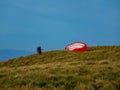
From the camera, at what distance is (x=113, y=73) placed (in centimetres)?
2442

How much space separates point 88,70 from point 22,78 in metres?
5.51

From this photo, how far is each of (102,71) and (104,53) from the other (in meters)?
17.4

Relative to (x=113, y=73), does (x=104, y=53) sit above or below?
above

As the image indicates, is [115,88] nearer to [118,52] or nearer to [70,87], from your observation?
[70,87]

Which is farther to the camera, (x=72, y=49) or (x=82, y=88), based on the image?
(x=72, y=49)

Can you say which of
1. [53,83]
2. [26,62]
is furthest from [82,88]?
[26,62]

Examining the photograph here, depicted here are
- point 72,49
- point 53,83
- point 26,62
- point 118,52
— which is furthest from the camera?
point 72,49

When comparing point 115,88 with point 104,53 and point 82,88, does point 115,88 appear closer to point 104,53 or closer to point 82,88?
point 82,88

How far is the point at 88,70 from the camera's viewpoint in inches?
1000

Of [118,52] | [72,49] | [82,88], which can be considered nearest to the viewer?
[82,88]

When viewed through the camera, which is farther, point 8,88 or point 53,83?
point 53,83

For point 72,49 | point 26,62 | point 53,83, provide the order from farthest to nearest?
point 72,49 → point 26,62 → point 53,83

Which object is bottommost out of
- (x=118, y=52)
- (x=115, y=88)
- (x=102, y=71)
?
(x=115, y=88)

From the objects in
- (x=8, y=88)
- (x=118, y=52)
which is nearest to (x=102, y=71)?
(x=8, y=88)
